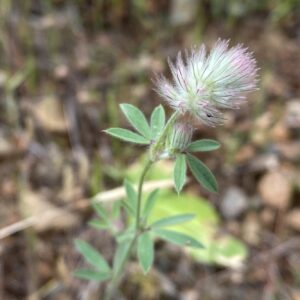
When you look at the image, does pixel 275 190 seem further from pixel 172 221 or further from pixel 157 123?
pixel 157 123

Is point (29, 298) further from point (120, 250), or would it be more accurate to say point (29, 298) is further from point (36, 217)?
point (120, 250)

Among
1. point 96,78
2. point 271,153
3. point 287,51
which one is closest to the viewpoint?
point 271,153

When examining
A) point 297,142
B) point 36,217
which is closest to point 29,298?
point 36,217

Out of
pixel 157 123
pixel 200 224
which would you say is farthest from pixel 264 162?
pixel 157 123

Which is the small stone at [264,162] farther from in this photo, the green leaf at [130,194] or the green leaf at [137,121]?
the green leaf at [137,121]

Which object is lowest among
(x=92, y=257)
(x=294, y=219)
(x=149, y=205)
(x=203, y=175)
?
(x=294, y=219)

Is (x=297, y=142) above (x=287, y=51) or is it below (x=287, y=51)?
below

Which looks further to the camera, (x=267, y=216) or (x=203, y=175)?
(x=267, y=216)
